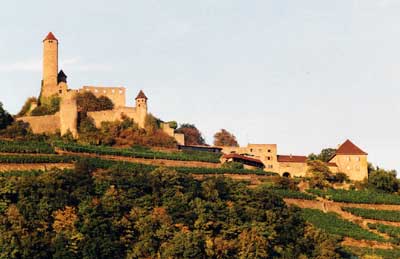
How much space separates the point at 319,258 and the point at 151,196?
9.52m

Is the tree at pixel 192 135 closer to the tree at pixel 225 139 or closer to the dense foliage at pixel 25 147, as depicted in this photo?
the tree at pixel 225 139

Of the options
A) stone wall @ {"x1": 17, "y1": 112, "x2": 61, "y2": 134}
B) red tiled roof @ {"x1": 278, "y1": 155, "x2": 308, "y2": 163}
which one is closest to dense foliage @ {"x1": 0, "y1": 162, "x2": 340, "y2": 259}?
stone wall @ {"x1": 17, "y1": 112, "x2": 61, "y2": 134}

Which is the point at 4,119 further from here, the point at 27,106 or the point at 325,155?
the point at 325,155

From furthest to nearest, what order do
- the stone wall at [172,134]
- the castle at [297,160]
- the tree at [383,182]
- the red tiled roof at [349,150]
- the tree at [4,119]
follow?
the stone wall at [172,134]
the red tiled roof at [349,150]
the castle at [297,160]
the tree at [383,182]
the tree at [4,119]

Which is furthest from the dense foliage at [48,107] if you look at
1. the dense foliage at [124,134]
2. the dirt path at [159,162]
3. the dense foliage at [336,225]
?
the dense foliage at [336,225]

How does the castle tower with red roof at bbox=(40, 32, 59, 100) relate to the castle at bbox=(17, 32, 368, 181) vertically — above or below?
above

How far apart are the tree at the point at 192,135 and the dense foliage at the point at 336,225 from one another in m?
14.7

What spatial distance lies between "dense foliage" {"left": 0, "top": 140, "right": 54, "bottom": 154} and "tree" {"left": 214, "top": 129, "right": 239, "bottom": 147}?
64.2 ft

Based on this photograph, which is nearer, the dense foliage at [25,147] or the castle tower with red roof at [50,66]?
the dense foliage at [25,147]

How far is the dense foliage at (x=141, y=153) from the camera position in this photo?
2229 inches

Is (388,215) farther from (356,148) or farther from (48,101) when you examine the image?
(48,101)

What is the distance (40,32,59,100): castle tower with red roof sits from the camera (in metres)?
64.3

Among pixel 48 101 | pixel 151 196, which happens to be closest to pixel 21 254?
pixel 151 196

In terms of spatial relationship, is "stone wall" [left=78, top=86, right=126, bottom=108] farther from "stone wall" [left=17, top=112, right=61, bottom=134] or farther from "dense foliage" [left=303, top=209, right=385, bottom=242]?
"dense foliage" [left=303, top=209, right=385, bottom=242]
